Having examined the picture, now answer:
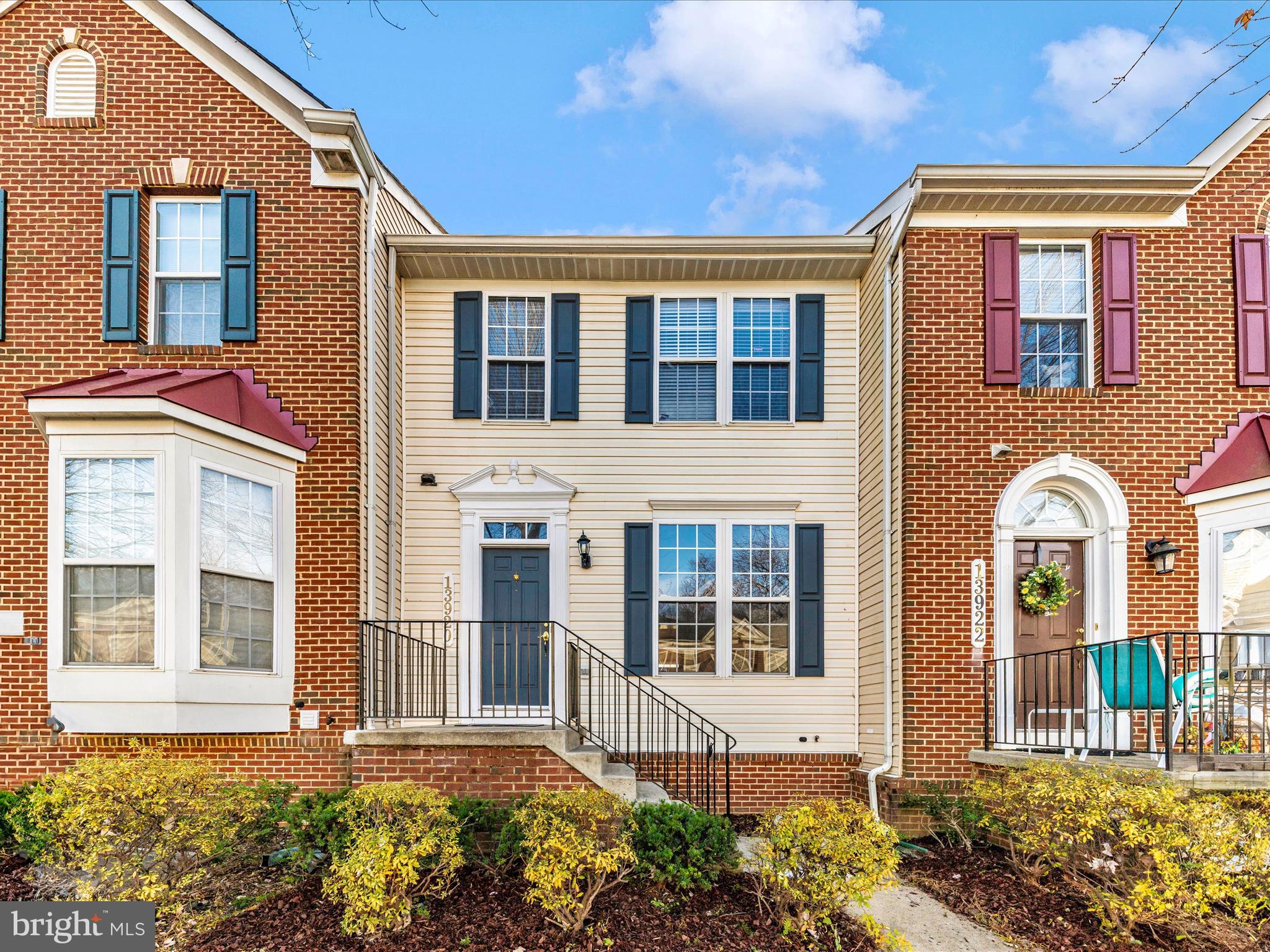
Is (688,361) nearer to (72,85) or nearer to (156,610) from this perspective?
(156,610)

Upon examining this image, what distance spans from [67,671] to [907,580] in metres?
7.18

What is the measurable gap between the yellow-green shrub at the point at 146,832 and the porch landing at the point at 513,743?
1114 mm

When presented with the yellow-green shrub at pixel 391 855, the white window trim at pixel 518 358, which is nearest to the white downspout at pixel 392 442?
the white window trim at pixel 518 358

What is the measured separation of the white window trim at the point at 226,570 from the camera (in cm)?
710

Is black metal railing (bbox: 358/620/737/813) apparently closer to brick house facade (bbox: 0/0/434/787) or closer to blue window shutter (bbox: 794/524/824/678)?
blue window shutter (bbox: 794/524/824/678)

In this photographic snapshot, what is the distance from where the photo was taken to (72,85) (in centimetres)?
829

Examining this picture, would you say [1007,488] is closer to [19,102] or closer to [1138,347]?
[1138,347]

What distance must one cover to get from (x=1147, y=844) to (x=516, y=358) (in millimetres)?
7067

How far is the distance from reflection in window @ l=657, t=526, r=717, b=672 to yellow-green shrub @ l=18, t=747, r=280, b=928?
4323 mm

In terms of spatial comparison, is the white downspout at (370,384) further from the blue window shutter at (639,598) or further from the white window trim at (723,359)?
the white window trim at (723,359)

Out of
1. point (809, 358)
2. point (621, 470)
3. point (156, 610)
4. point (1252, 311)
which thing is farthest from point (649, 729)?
point (1252, 311)

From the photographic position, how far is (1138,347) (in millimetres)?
8695

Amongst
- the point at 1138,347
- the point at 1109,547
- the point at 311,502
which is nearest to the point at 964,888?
the point at 1109,547

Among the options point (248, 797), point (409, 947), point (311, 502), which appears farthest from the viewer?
point (311, 502)
